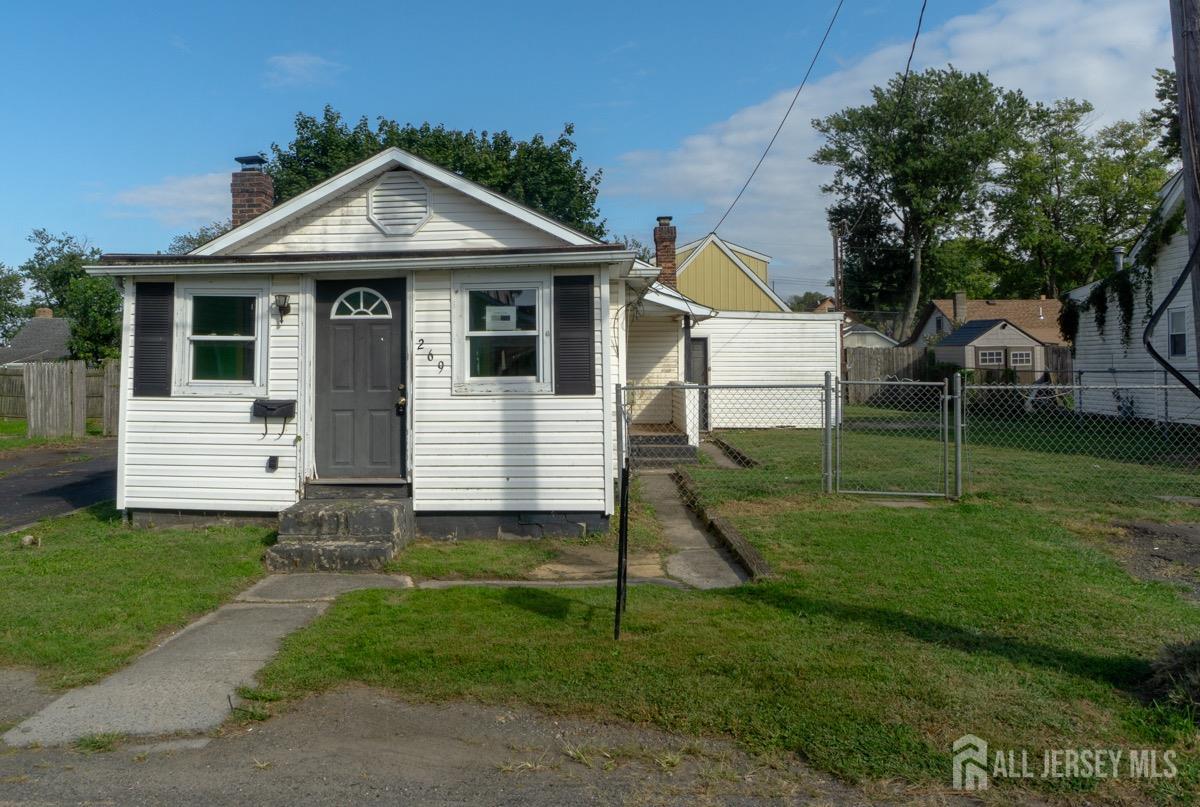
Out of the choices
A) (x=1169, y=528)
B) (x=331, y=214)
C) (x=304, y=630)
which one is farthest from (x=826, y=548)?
(x=331, y=214)

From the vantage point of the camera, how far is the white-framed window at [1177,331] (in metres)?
19.2

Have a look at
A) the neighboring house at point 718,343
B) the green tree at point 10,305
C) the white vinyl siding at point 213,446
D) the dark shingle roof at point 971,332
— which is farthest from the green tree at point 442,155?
the green tree at point 10,305

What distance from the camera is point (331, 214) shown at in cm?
917

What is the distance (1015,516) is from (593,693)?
624 cm

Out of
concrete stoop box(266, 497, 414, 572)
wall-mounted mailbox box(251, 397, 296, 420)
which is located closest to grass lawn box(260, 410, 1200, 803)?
concrete stoop box(266, 497, 414, 572)

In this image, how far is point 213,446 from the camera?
8.91 meters

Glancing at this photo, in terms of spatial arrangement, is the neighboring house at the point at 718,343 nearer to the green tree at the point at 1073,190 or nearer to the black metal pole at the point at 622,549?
the black metal pole at the point at 622,549

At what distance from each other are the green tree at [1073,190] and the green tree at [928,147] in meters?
1.93

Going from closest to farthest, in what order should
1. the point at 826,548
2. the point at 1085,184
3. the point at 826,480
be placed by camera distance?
1. the point at 826,548
2. the point at 826,480
3. the point at 1085,184

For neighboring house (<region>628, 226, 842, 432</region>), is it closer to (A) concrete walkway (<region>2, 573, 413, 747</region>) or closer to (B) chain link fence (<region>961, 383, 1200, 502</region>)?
(B) chain link fence (<region>961, 383, 1200, 502</region>)

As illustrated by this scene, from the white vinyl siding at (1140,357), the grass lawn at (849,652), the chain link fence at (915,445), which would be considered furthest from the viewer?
the white vinyl siding at (1140,357)

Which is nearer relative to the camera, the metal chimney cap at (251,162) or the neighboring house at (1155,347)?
the metal chimney cap at (251,162)

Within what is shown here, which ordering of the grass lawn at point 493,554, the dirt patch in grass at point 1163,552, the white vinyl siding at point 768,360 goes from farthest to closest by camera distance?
the white vinyl siding at point 768,360, the grass lawn at point 493,554, the dirt patch in grass at point 1163,552

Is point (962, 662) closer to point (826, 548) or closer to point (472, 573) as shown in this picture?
point (826, 548)
